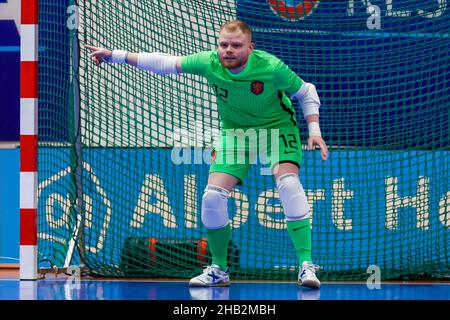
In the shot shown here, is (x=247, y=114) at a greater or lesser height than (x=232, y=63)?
lesser

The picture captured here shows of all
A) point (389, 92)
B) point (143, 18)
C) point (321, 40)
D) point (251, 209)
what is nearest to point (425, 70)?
point (389, 92)

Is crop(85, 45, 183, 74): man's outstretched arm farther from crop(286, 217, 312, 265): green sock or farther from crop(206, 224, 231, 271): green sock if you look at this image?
crop(286, 217, 312, 265): green sock

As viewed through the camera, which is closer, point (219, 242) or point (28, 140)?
point (219, 242)

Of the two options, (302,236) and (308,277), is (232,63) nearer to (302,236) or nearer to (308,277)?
(302,236)

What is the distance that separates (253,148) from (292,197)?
356 millimetres

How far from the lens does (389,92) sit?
6238 millimetres

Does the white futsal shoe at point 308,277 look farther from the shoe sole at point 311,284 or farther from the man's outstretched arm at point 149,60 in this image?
the man's outstretched arm at point 149,60

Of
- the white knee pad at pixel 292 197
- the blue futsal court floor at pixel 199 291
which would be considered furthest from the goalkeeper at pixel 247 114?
the blue futsal court floor at pixel 199 291

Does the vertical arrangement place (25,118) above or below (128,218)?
above

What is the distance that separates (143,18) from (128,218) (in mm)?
1338

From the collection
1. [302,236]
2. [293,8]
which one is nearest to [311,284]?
[302,236]

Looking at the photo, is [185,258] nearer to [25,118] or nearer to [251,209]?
[251,209]

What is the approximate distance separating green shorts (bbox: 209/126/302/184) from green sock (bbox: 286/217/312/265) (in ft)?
1.04

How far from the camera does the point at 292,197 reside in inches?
193
